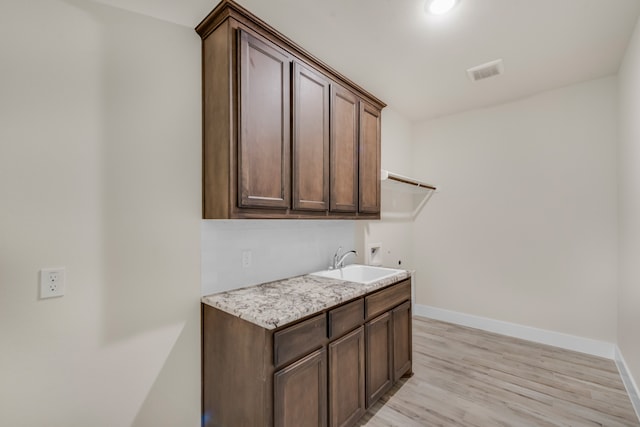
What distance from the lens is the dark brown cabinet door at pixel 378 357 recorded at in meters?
1.97

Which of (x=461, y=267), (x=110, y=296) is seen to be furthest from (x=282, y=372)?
(x=461, y=267)

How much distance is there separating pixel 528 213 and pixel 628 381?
5.37ft

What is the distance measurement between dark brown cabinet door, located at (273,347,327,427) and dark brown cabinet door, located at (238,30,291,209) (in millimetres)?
873

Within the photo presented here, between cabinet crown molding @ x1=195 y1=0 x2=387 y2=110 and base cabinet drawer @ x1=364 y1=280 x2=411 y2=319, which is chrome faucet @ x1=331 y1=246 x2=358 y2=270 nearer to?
base cabinet drawer @ x1=364 y1=280 x2=411 y2=319

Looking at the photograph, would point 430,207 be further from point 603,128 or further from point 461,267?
point 603,128

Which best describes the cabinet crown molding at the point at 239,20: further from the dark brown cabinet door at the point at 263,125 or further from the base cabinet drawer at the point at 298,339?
the base cabinet drawer at the point at 298,339

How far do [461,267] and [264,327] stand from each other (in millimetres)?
3160

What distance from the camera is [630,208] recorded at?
2260 millimetres

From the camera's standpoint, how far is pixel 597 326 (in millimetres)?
2869

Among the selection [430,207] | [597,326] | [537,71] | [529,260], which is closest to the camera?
[537,71]

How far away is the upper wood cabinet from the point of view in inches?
60.9

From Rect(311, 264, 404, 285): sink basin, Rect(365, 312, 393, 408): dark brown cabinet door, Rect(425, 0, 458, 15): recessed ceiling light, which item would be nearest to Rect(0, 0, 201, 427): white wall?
Rect(365, 312, 393, 408): dark brown cabinet door

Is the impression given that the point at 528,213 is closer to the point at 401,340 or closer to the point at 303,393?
the point at 401,340

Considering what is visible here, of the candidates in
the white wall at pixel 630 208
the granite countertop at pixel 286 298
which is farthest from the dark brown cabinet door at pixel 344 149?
the white wall at pixel 630 208
